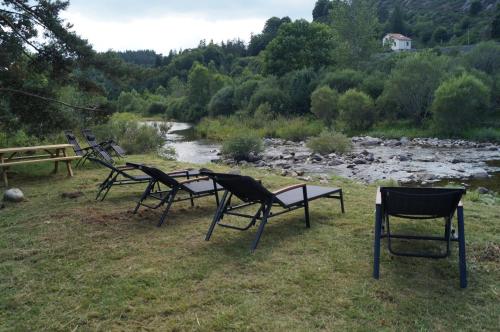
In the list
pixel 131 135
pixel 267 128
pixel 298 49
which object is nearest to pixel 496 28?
pixel 298 49

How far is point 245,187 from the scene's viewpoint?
460 cm

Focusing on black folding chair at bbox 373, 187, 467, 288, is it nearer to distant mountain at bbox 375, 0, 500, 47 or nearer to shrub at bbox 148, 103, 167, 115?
shrub at bbox 148, 103, 167, 115

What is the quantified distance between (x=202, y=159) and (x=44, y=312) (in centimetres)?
1608

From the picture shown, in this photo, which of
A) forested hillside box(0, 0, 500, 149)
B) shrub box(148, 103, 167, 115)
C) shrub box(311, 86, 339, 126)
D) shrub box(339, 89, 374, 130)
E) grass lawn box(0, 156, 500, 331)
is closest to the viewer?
grass lawn box(0, 156, 500, 331)

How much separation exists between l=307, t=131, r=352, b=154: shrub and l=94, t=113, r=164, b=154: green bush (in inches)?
291

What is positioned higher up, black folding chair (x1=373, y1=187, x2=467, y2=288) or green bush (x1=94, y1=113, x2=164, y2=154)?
black folding chair (x1=373, y1=187, x2=467, y2=288)

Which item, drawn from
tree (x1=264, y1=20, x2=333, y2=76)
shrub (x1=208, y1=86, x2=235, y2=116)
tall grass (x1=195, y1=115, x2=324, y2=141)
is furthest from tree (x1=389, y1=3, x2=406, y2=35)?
tall grass (x1=195, y1=115, x2=324, y2=141)

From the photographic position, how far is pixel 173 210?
6.16 meters

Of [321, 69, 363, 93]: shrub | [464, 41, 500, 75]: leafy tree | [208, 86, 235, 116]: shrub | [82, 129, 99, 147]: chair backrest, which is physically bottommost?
[208, 86, 235, 116]: shrub

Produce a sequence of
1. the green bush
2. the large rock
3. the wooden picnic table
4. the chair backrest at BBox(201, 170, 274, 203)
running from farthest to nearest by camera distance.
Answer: the green bush < the wooden picnic table < the large rock < the chair backrest at BBox(201, 170, 274, 203)

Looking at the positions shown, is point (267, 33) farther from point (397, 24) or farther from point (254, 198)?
point (254, 198)

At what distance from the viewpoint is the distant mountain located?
72375 mm

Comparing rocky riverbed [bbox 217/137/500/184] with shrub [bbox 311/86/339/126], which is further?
shrub [bbox 311/86/339/126]

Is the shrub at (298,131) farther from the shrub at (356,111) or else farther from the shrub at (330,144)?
the shrub at (330,144)
